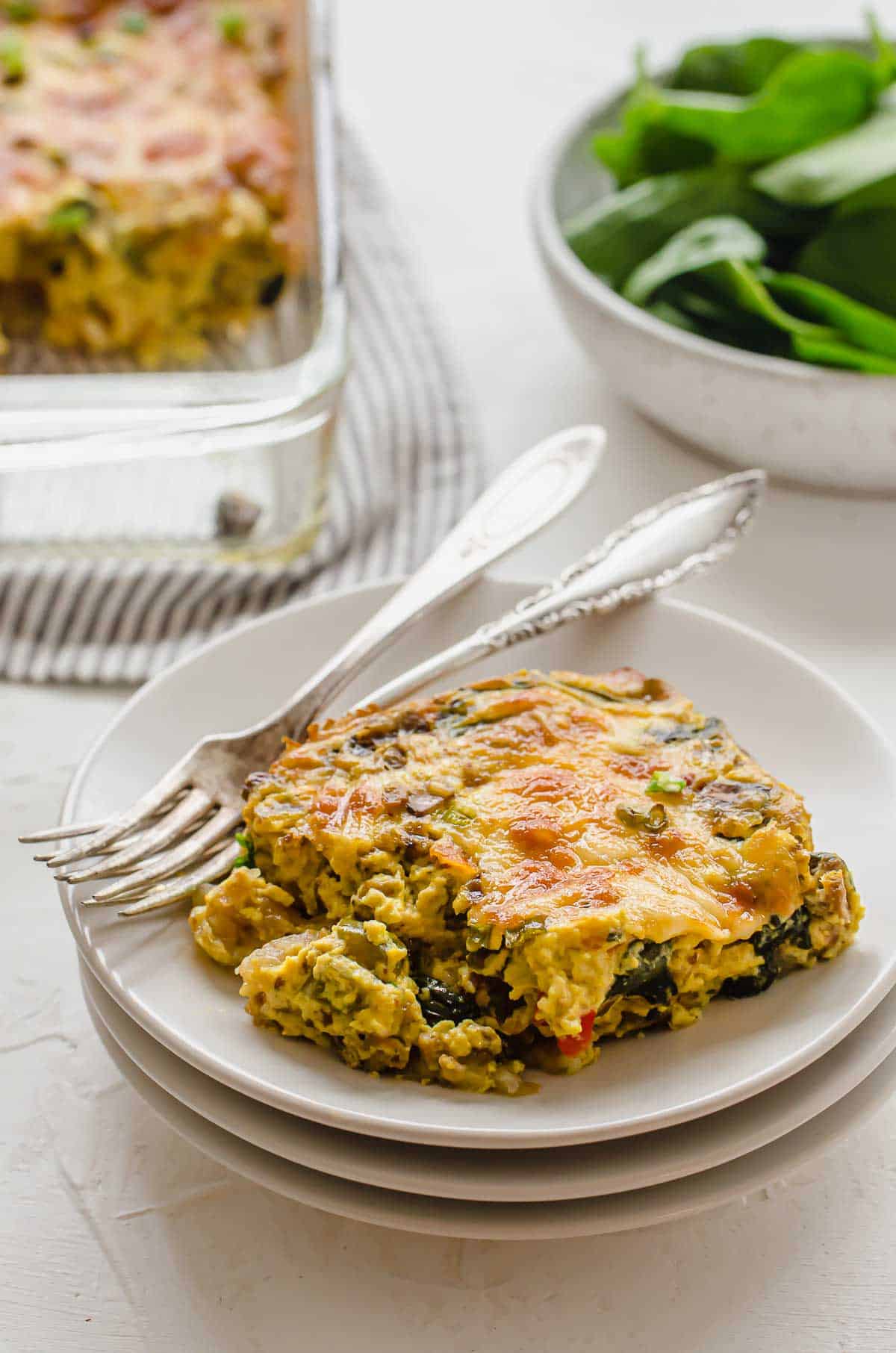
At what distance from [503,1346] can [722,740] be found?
2.03 ft

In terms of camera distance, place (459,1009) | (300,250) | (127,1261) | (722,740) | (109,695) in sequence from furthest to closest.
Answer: (300,250), (109,695), (722,740), (127,1261), (459,1009)

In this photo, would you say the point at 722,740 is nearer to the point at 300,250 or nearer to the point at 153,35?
the point at 300,250

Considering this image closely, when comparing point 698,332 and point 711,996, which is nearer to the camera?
A: point 711,996

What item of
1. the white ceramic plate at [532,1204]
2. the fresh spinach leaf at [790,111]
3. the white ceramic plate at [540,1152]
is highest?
the fresh spinach leaf at [790,111]

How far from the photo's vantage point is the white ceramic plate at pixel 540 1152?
4.06 feet

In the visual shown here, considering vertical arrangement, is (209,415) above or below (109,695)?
above

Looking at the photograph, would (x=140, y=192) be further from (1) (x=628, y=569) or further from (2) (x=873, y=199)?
(1) (x=628, y=569)

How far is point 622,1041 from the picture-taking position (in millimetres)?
1356

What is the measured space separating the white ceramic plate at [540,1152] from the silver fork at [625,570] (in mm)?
432

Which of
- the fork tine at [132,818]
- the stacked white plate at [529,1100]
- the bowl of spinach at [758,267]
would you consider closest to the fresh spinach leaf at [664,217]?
the bowl of spinach at [758,267]

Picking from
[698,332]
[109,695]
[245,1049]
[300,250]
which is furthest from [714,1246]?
[300,250]

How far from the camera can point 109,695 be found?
2199mm

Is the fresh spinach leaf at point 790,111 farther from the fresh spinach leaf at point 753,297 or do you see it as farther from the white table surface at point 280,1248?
the white table surface at point 280,1248

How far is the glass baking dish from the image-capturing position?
7.43 ft
